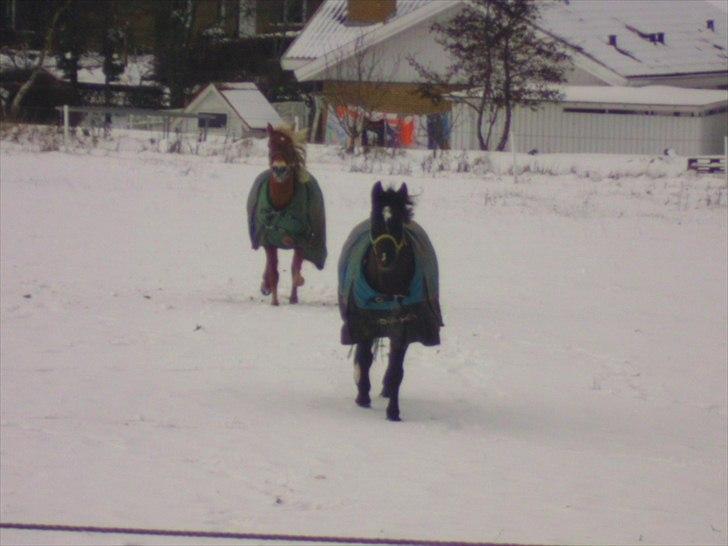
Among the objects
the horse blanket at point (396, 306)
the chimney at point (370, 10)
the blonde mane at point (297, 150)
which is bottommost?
the horse blanket at point (396, 306)

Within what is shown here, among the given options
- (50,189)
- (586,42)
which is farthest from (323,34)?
(50,189)

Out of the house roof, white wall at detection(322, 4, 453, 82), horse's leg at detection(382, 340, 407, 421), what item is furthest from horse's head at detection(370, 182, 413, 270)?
white wall at detection(322, 4, 453, 82)

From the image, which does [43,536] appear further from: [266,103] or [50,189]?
[266,103]

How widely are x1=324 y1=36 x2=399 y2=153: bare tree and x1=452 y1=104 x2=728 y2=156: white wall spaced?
2700 mm

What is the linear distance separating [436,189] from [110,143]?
29.4 ft

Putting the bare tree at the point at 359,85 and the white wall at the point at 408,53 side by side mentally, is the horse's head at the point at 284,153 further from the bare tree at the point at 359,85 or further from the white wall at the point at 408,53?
the white wall at the point at 408,53

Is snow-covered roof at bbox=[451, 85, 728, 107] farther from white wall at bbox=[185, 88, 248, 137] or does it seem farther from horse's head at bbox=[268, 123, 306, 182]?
horse's head at bbox=[268, 123, 306, 182]

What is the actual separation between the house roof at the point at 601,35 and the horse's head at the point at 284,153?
3331 centimetres

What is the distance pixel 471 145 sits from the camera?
45.2m

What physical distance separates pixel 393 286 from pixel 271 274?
4875 millimetres

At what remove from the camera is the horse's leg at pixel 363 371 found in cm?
963

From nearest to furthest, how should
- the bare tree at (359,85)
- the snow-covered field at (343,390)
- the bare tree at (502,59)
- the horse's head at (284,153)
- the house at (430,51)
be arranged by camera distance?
the snow-covered field at (343,390)
the horse's head at (284,153)
the bare tree at (359,85)
the bare tree at (502,59)
the house at (430,51)

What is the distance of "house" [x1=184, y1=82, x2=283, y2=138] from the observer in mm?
48469

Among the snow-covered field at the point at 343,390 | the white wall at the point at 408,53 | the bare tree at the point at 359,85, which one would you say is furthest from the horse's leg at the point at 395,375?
the white wall at the point at 408,53
